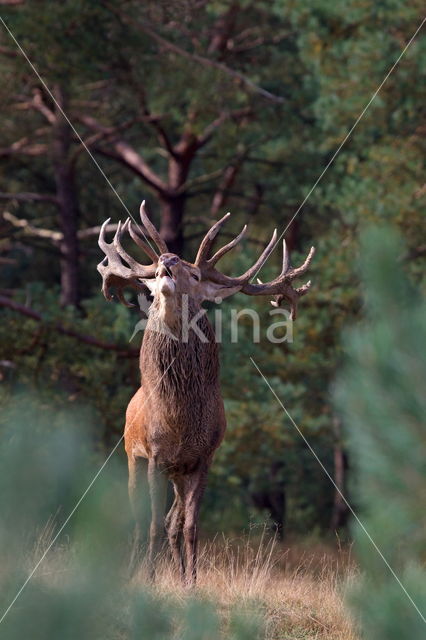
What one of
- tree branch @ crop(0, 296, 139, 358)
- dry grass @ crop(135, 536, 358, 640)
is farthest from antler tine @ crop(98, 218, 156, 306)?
tree branch @ crop(0, 296, 139, 358)

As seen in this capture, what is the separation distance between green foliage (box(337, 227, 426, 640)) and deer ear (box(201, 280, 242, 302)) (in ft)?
18.0

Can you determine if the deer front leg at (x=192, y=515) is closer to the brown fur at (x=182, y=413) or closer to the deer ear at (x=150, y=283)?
the brown fur at (x=182, y=413)

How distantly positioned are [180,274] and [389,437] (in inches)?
209

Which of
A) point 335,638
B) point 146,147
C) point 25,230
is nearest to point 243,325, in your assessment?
point 25,230

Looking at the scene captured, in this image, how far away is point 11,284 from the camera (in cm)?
2244

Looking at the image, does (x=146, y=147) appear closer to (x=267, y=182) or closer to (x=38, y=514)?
(x=267, y=182)

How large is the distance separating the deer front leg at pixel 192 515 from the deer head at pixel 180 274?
117cm

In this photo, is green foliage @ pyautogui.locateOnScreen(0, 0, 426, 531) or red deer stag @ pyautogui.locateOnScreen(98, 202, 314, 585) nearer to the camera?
red deer stag @ pyautogui.locateOnScreen(98, 202, 314, 585)

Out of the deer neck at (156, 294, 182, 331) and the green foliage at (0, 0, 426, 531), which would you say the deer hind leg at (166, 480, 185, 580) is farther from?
the green foliage at (0, 0, 426, 531)

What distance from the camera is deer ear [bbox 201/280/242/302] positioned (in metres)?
6.93

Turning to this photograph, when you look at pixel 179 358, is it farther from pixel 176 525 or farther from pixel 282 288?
pixel 176 525

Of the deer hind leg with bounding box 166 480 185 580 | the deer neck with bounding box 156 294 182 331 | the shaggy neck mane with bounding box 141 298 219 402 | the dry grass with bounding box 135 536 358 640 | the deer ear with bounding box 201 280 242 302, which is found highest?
the deer ear with bounding box 201 280 242 302

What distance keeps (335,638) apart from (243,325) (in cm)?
978

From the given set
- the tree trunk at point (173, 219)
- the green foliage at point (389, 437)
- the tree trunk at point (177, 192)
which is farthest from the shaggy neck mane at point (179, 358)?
the tree trunk at point (177, 192)
